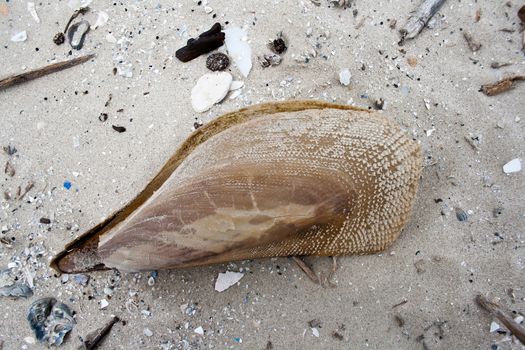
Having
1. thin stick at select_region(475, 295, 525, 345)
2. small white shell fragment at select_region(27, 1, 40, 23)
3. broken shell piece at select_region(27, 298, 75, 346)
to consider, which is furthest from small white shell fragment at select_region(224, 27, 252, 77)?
thin stick at select_region(475, 295, 525, 345)

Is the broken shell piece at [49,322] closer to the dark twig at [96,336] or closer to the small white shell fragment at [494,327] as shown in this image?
the dark twig at [96,336]

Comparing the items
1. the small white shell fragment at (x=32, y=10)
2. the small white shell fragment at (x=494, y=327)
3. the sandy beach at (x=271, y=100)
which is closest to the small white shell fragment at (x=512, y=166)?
the sandy beach at (x=271, y=100)

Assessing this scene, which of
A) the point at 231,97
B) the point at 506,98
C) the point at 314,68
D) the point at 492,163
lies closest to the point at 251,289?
the point at 231,97

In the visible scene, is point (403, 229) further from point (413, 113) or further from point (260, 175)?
point (260, 175)

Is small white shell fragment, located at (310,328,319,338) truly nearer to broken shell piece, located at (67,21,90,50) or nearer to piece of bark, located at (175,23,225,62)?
piece of bark, located at (175,23,225,62)

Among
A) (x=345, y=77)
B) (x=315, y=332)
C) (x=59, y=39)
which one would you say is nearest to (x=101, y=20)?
(x=59, y=39)
